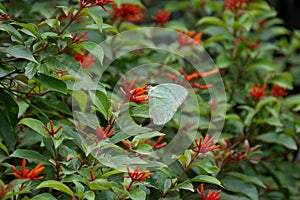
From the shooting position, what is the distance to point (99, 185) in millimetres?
1170

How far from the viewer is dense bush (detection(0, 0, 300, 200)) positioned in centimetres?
125

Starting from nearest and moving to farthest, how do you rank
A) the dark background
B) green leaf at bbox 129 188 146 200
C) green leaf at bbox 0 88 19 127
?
green leaf at bbox 129 188 146 200 → green leaf at bbox 0 88 19 127 → the dark background

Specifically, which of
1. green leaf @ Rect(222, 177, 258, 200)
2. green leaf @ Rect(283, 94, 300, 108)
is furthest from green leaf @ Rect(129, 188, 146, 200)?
green leaf @ Rect(283, 94, 300, 108)

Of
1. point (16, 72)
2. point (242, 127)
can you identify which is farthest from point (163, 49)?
point (16, 72)

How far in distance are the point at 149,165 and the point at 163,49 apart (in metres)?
0.93

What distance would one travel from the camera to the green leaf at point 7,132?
4.77 feet

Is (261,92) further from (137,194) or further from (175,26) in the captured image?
(137,194)

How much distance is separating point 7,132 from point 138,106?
1.59ft

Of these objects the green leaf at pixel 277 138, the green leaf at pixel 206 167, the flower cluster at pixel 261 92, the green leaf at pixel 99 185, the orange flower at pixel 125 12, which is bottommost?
the green leaf at pixel 277 138

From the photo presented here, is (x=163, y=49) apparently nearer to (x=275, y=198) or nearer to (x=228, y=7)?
(x=228, y=7)

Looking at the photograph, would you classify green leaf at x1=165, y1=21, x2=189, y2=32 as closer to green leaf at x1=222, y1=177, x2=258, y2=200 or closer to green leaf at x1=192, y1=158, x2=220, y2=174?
green leaf at x1=222, y1=177, x2=258, y2=200

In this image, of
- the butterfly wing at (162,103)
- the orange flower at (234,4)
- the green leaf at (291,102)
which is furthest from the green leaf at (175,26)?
the butterfly wing at (162,103)

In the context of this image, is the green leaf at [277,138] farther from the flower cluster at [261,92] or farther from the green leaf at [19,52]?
the green leaf at [19,52]

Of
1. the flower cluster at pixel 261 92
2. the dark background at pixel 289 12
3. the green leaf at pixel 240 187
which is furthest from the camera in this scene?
the dark background at pixel 289 12
